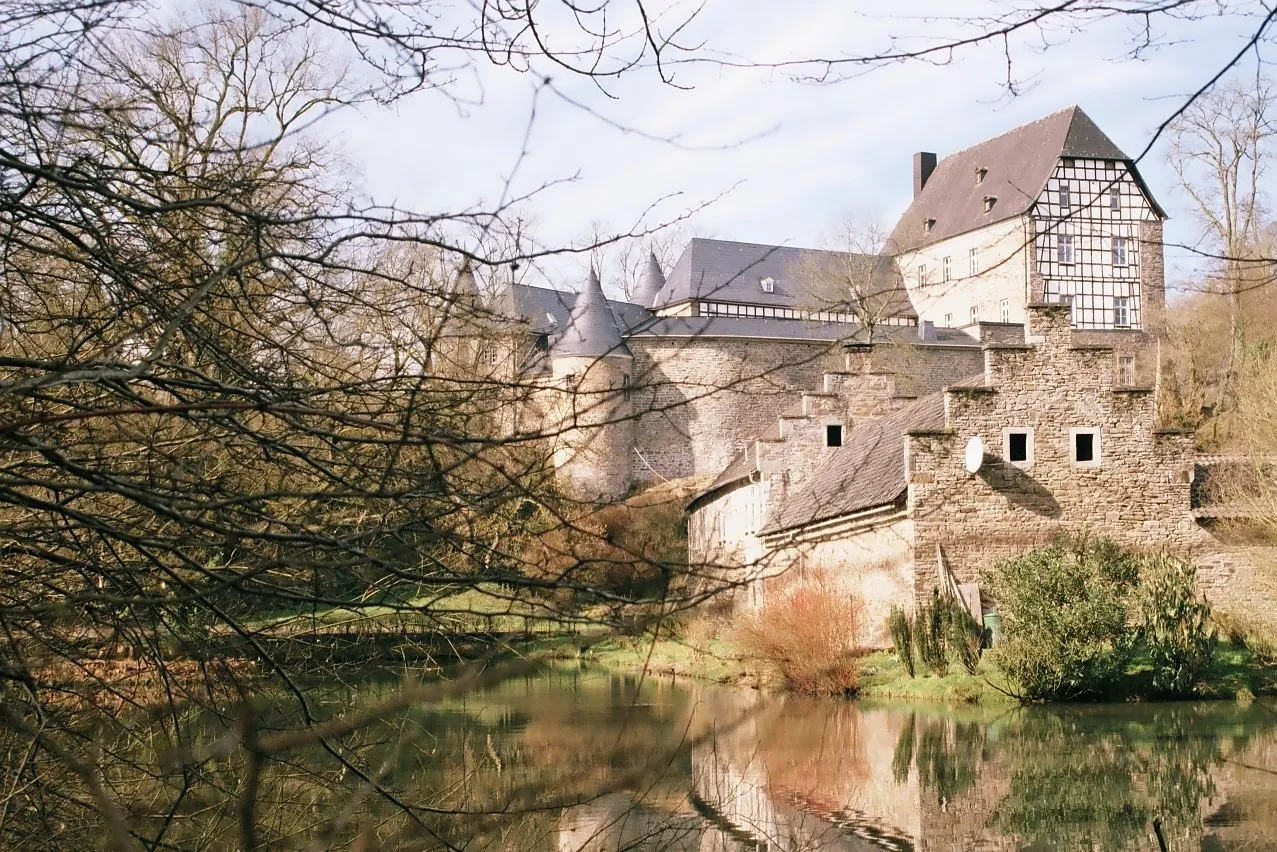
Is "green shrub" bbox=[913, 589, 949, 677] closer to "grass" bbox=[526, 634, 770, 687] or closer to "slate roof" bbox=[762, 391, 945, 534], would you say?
"slate roof" bbox=[762, 391, 945, 534]

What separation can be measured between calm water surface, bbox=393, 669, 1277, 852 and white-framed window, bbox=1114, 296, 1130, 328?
116 feet

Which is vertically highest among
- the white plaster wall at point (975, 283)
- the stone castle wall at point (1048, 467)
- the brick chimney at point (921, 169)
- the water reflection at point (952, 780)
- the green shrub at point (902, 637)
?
the brick chimney at point (921, 169)

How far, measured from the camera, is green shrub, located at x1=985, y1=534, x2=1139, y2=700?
50.5 feet

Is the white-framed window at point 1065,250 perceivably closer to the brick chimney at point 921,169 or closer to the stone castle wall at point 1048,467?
the brick chimney at point 921,169

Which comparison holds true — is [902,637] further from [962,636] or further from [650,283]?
[650,283]

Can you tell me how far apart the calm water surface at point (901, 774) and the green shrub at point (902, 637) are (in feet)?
6.57

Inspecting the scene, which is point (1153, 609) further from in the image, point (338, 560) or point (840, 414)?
point (338, 560)

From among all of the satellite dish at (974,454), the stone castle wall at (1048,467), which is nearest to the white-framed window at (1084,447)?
the stone castle wall at (1048,467)

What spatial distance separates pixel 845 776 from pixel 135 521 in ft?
27.3

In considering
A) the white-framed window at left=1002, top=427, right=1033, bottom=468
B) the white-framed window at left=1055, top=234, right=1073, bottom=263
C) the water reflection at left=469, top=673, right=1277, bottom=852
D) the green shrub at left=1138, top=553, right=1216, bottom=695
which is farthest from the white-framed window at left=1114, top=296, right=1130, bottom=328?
the water reflection at left=469, top=673, right=1277, bottom=852

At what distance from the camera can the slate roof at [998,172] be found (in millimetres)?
46594

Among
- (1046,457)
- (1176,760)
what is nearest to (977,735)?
(1176,760)

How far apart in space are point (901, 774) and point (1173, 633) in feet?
18.6

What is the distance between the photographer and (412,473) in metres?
3.05
